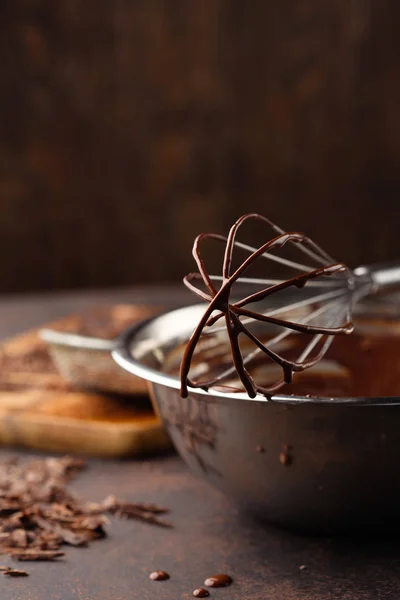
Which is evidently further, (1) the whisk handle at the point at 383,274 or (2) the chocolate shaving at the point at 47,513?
(1) the whisk handle at the point at 383,274

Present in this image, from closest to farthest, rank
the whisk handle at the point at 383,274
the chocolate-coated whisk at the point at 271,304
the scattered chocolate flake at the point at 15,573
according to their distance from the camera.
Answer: the chocolate-coated whisk at the point at 271,304, the scattered chocolate flake at the point at 15,573, the whisk handle at the point at 383,274

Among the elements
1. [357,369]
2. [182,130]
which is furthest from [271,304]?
[182,130]

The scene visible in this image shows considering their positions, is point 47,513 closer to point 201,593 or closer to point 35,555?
point 35,555

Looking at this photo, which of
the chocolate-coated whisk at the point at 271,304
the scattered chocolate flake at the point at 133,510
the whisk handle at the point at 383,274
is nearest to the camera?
the chocolate-coated whisk at the point at 271,304

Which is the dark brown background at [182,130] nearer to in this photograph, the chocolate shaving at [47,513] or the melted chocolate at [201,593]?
the chocolate shaving at [47,513]

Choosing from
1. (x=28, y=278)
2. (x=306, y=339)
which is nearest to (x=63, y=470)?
(x=306, y=339)

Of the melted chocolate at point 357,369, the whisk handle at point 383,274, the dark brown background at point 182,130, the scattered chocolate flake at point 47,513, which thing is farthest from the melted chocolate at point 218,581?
the dark brown background at point 182,130

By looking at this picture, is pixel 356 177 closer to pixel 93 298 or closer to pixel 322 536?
pixel 93 298

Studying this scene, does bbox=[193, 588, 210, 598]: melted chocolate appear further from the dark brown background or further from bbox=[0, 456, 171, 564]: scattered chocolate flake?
the dark brown background

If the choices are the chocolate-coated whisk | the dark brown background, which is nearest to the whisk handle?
the chocolate-coated whisk
